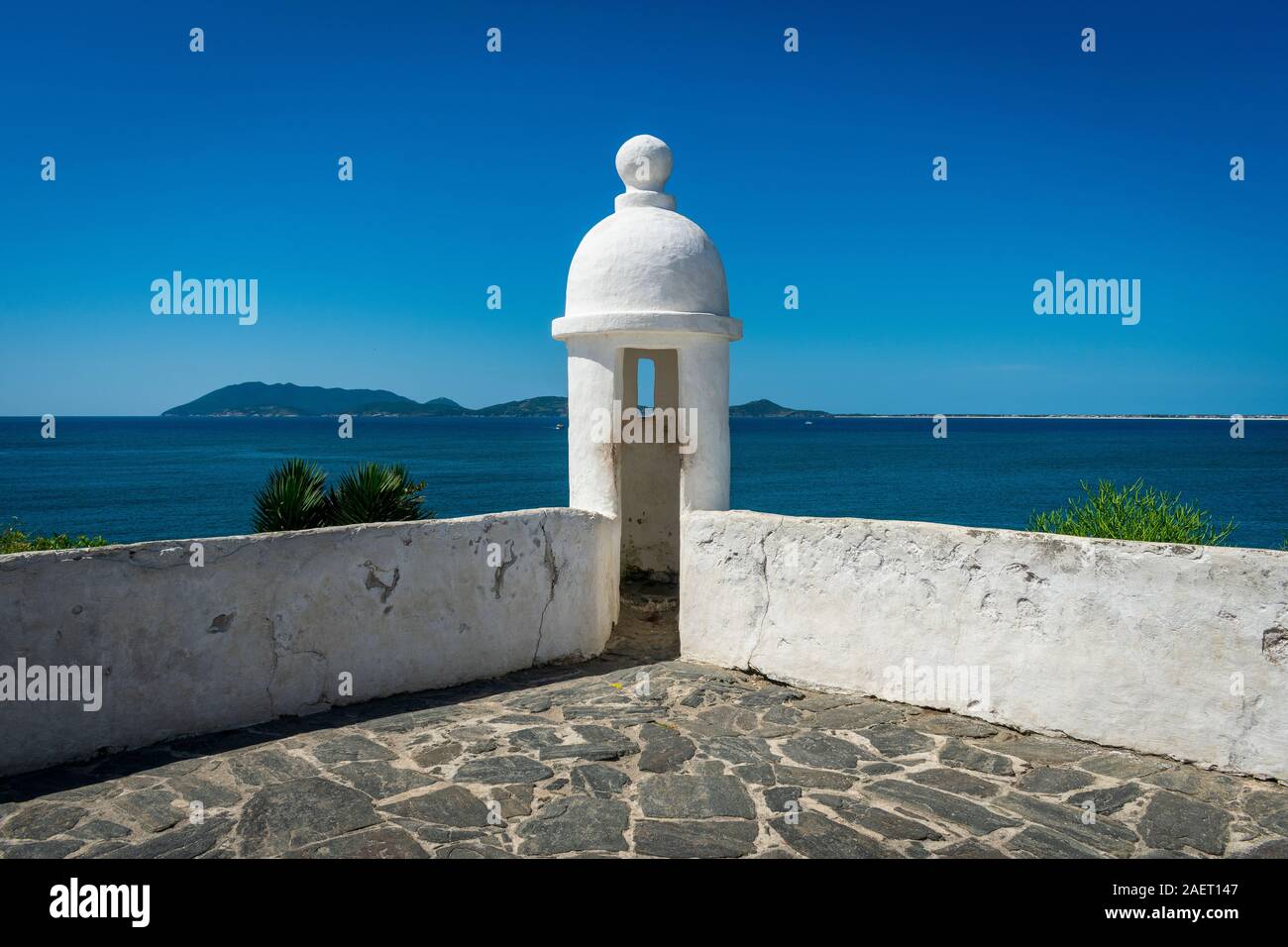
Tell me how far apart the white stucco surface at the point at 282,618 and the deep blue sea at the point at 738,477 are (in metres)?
28.2

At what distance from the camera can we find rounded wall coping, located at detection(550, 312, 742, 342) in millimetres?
7129

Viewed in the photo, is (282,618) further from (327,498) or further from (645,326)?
(327,498)

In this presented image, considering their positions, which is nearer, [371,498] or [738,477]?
[371,498]

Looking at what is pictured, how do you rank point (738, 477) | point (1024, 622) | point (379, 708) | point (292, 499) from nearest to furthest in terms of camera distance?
point (1024, 622) < point (379, 708) < point (292, 499) < point (738, 477)

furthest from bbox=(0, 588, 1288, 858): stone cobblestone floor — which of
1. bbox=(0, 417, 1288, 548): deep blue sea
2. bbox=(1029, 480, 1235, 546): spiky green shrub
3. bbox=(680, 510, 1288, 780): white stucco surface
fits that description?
bbox=(0, 417, 1288, 548): deep blue sea

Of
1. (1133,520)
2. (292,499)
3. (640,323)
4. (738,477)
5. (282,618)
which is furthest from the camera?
(738,477)

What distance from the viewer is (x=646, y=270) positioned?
284 inches

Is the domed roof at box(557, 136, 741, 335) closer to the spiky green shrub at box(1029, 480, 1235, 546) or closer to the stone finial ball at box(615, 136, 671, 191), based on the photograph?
the stone finial ball at box(615, 136, 671, 191)

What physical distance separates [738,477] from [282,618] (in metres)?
57.4

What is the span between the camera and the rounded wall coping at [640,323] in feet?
23.4

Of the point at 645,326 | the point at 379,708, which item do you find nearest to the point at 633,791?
the point at 379,708

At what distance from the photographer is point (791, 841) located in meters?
4.05

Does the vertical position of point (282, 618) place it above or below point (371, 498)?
below
